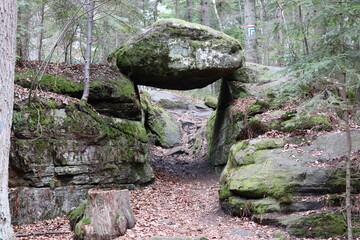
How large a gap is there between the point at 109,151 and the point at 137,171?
1.26 m

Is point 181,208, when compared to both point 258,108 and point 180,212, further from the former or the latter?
point 258,108

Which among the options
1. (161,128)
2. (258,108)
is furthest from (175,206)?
(161,128)

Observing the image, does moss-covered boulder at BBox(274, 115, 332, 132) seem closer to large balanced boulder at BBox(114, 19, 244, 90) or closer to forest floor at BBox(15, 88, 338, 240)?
forest floor at BBox(15, 88, 338, 240)

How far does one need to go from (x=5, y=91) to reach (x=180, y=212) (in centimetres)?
460

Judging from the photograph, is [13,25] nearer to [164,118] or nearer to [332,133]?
[332,133]

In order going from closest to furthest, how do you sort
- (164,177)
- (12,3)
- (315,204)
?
(12,3)
(315,204)
(164,177)

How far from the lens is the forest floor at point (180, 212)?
5.79 metres

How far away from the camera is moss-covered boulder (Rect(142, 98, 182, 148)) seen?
15.6 meters

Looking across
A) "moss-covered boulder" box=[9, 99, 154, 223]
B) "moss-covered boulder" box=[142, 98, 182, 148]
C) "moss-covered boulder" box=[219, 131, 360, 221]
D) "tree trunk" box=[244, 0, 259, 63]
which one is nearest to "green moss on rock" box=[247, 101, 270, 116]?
"moss-covered boulder" box=[219, 131, 360, 221]

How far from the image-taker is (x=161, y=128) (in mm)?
16016

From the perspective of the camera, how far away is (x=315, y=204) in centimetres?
589

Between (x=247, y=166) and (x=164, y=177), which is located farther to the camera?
(x=164, y=177)

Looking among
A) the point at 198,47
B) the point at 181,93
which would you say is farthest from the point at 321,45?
the point at 181,93

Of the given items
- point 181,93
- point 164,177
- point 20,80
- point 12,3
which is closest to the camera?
point 12,3
